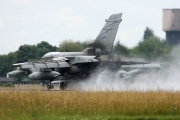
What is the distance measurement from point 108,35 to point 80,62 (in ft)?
15.9

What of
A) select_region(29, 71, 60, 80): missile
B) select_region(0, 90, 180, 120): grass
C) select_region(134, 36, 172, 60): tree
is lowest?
select_region(29, 71, 60, 80): missile

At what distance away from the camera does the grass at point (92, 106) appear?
32.3 metres

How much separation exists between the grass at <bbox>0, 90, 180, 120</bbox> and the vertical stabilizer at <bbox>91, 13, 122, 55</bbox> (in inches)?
1136

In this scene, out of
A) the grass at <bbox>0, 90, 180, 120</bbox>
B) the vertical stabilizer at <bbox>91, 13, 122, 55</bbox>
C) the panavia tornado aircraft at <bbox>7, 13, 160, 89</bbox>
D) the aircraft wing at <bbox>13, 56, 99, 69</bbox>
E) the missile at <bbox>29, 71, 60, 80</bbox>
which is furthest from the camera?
the vertical stabilizer at <bbox>91, 13, 122, 55</bbox>

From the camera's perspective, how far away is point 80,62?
6500cm

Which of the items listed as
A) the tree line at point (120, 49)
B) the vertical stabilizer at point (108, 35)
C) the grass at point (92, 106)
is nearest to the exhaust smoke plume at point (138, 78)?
the vertical stabilizer at point (108, 35)

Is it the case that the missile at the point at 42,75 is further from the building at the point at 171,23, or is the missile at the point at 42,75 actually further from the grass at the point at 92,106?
the building at the point at 171,23

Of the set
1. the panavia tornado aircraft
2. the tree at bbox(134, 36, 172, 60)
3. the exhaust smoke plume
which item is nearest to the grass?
the exhaust smoke plume

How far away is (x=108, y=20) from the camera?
6900 cm

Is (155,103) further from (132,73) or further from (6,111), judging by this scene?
(132,73)

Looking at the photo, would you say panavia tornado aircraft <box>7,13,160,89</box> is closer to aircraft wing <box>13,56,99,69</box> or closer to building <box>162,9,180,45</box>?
aircraft wing <box>13,56,99,69</box>

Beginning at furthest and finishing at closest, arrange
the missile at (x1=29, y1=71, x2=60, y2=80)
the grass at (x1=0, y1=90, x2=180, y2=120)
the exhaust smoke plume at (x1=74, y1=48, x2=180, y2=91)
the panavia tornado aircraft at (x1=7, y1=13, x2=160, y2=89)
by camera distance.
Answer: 1. the panavia tornado aircraft at (x1=7, y1=13, x2=160, y2=89)
2. the missile at (x1=29, y1=71, x2=60, y2=80)
3. the exhaust smoke plume at (x1=74, y1=48, x2=180, y2=91)
4. the grass at (x1=0, y1=90, x2=180, y2=120)

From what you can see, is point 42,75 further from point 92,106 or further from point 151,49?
point 92,106

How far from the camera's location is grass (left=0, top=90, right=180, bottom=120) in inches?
1270
